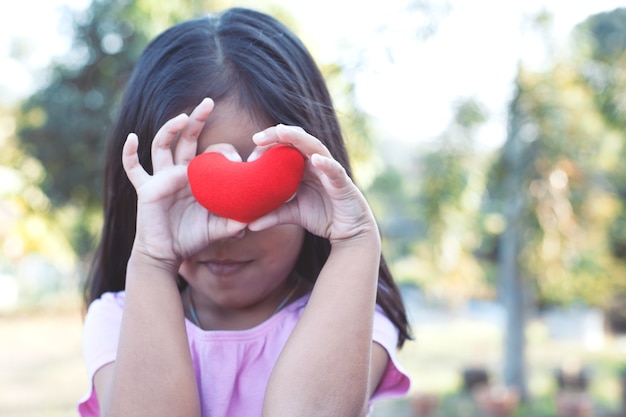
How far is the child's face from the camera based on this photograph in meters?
0.98

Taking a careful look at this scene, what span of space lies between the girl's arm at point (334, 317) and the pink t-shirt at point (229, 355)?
172 millimetres

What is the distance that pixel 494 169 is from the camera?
3887 millimetres

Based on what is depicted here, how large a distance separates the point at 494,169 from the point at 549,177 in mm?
579

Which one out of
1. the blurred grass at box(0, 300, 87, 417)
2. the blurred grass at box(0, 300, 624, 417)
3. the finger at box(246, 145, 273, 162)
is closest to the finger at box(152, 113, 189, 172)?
the finger at box(246, 145, 273, 162)

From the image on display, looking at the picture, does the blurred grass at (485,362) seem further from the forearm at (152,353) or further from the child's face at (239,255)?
the forearm at (152,353)

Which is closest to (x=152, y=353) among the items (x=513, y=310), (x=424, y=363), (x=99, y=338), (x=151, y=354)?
(x=151, y=354)

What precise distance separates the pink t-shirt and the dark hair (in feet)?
0.34

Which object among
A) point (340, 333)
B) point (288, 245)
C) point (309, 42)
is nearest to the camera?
point (340, 333)

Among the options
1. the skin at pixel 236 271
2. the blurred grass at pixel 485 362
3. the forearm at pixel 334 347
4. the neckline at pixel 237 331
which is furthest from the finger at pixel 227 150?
the blurred grass at pixel 485 362

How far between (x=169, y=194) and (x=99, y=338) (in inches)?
11.6

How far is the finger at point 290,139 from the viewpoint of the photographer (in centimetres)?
90

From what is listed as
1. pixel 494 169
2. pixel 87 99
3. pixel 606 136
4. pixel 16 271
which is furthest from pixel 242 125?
pixel 16 271

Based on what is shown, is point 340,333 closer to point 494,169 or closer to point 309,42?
point 309,42

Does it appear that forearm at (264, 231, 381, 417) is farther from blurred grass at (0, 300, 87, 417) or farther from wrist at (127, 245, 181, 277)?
blurred grass at (0, 300, 87, 417)
